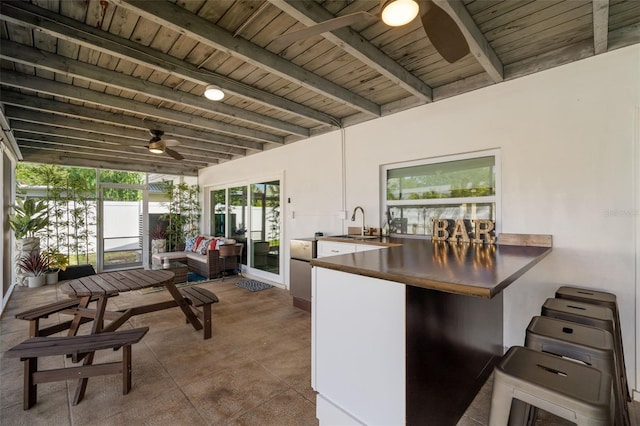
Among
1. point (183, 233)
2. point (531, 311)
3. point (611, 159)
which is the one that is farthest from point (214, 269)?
point (611, 159)

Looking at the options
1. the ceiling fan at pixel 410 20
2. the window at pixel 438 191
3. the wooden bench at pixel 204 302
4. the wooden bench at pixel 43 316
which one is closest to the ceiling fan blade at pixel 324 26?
the ceiling fan at pixel 410 20

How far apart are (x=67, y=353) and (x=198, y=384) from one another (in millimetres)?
894

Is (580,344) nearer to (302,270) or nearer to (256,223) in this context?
(302,270)

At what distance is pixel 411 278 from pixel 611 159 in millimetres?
2170

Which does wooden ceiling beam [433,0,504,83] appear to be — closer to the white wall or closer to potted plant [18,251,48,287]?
the white wall

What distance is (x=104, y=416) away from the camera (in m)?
1.85

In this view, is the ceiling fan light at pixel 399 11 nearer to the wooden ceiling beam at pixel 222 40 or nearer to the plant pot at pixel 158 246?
the wooden ceiling beam at pixel 222 40

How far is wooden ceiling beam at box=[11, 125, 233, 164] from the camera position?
401 centimetres

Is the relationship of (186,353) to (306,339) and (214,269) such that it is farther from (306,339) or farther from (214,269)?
(214,269)

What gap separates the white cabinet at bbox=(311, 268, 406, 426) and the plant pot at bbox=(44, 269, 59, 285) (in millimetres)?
6140

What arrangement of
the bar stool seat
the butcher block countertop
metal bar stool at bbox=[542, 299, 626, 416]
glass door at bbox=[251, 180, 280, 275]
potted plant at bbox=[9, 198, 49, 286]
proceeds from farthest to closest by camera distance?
1. glass door at bbox=[251, 180, 280, 275]
2. potted plant at bbox=[9, 198, 49, 286]
3. metal bar stool at bbox=[542, 299, 626, 416]
4. the butcher block countertop
5. the bar stool seat

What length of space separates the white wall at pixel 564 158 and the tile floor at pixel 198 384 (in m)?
0.89

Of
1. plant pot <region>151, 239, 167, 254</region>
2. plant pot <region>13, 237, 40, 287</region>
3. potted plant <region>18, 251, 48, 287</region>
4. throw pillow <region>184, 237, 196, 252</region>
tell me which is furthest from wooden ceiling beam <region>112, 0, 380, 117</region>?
plant pot <region>151, 239, 167, 254</region>

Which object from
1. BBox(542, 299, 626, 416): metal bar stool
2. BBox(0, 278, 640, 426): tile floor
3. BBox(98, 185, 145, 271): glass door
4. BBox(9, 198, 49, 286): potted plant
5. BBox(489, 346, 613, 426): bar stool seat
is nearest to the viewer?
BBox(489, 346, 613, 426): bar stool seat
